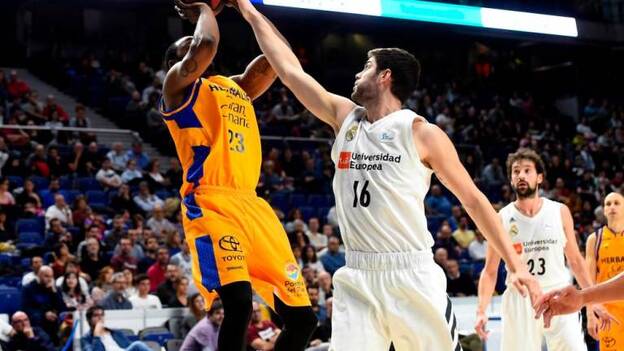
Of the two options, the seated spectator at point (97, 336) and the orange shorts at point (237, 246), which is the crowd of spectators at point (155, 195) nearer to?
the seated spectator at point (97, 336)

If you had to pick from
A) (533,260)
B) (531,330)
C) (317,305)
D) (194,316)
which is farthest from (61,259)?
(531,330)

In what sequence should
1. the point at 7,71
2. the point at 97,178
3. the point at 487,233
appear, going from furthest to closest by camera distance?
the point at 7,71 → the point at 97,178 → the point at 487,233

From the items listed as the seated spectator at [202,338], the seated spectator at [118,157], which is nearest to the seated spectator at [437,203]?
the seated spectator at [118,157]

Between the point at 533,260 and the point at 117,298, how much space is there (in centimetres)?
490

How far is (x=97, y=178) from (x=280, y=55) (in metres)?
9.19

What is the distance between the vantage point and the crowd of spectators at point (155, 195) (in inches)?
392

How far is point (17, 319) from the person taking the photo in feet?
28.7

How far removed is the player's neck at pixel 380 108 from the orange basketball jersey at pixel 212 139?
1008mm

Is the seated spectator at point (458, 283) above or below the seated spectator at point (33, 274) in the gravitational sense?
below

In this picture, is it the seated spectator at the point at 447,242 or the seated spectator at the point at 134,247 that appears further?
the seated spectator at the point at 447,242

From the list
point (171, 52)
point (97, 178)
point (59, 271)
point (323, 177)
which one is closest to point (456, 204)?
point (323, 177)

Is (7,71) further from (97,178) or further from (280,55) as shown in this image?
(280,55)

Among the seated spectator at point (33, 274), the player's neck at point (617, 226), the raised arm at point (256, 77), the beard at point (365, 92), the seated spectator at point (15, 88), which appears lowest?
the seated spectator at point (33, 274)

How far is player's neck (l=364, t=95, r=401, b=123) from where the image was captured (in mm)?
4191
